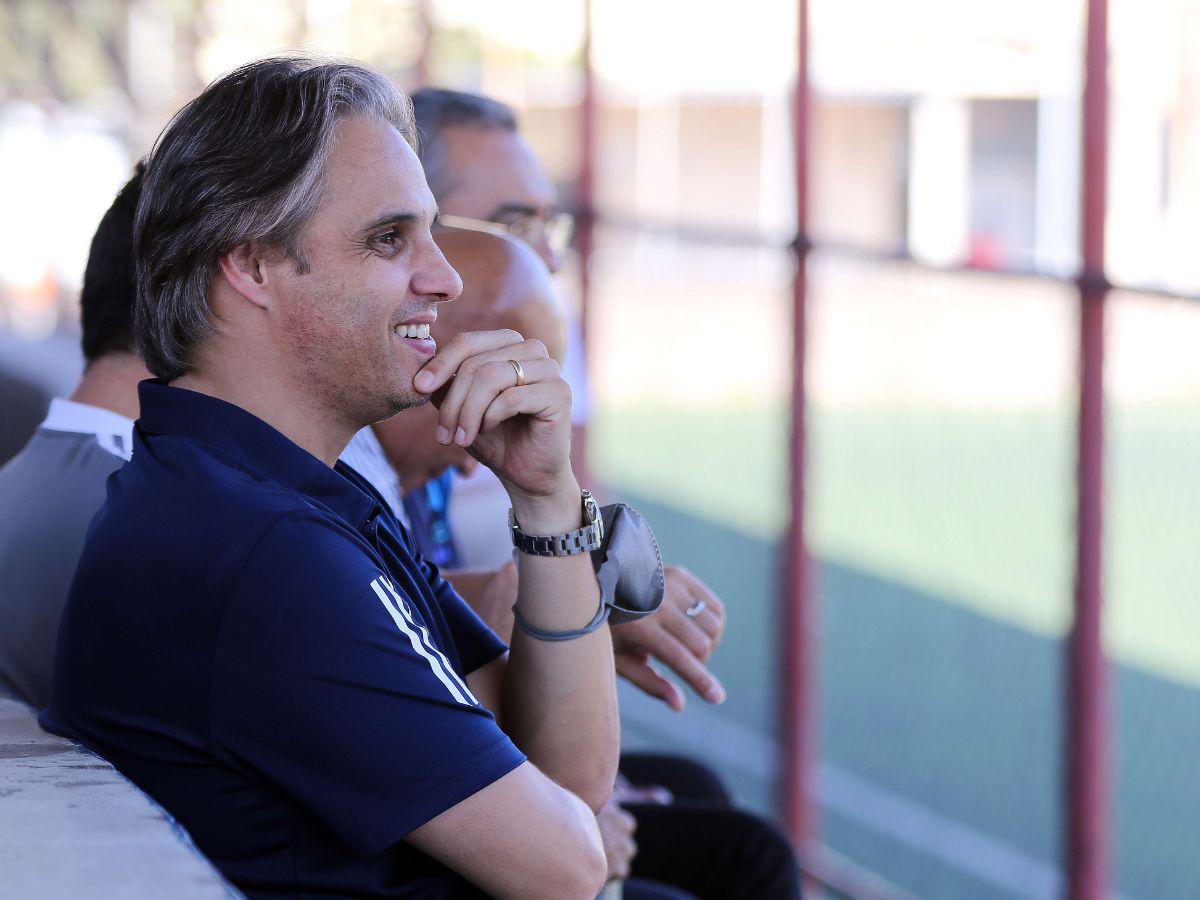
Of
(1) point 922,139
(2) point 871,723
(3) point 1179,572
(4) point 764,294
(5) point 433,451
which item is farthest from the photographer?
(2) point 871,723

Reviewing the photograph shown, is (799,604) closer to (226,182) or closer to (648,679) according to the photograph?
(648,679)

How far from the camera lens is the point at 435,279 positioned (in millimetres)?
1544

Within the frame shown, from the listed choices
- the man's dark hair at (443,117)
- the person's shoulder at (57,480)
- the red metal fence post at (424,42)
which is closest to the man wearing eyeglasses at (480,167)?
the man's dark hair at (443,117)

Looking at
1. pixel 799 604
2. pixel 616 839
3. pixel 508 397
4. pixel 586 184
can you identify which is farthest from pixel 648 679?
pixel 586 184

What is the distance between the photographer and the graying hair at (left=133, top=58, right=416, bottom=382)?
1460 millimetres

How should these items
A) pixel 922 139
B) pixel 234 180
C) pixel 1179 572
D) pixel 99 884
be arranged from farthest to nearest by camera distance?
pixel 922 139
pixel 1179 572
pixel 234 180
pixel 99 884

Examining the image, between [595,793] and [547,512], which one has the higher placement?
[547,512]

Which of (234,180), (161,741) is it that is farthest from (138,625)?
(234,180)

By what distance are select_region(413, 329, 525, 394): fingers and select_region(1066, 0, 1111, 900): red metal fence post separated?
1.36 metres

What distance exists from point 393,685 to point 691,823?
1.29 metres

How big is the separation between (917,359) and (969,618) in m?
0.62

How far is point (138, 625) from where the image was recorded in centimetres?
134

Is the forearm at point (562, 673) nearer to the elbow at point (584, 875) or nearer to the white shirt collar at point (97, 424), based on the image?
the elbow at point (584, 875)

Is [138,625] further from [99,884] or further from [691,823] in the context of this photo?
[691,823]
